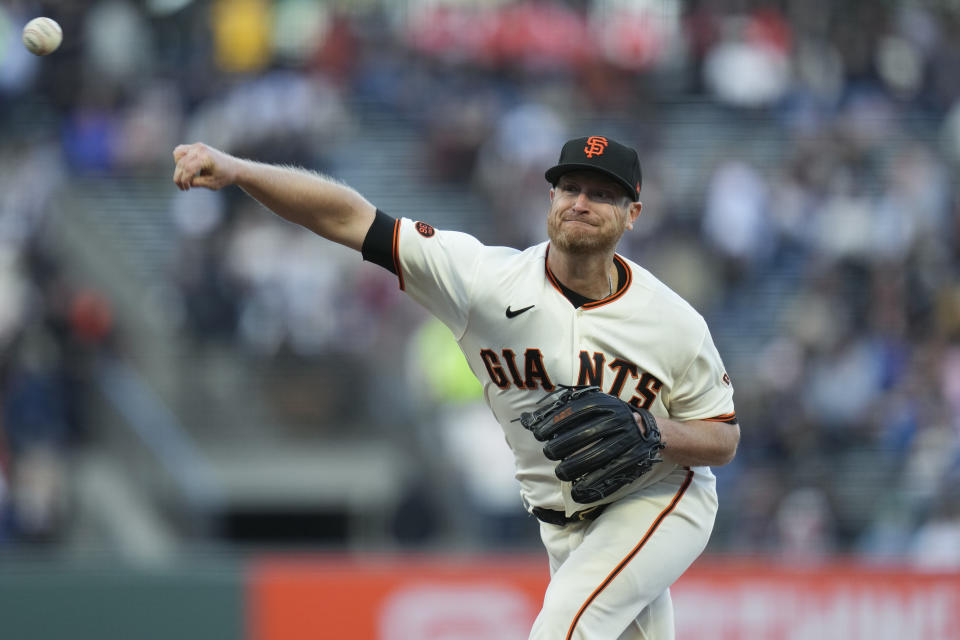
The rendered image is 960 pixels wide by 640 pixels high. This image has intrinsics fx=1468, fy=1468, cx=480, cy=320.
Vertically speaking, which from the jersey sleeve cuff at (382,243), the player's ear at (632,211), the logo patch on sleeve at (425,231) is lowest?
the jersey sleeve cuff at (382,243)

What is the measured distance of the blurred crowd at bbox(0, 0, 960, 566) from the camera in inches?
529

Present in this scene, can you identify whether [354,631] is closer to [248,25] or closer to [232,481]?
[232,481]

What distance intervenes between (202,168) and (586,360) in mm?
1565

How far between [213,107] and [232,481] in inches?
174

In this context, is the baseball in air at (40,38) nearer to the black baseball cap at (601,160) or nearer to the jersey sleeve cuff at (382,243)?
the jersey sleeve cuff at (382,243)

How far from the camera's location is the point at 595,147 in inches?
212

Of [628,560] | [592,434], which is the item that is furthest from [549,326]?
[628,560]

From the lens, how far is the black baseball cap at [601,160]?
5328 millimetres

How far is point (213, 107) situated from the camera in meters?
16.5

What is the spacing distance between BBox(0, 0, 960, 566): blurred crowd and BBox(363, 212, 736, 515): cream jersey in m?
7.22

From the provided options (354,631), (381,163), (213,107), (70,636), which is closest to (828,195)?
(381,163)

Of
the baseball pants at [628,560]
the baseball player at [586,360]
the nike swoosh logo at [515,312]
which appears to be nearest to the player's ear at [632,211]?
the baseball player at [586,360]

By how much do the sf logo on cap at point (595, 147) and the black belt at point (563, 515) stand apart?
137 cm

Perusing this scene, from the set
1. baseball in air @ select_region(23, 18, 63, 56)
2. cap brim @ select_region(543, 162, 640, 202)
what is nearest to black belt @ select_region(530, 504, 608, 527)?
cap brim @ select_region(543, 162, 640, 202)
